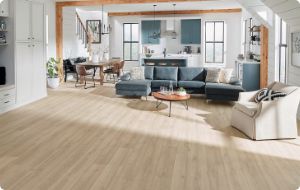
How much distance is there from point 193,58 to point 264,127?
980 cm

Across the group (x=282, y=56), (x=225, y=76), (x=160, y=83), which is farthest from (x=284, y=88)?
(x=160, y=83)

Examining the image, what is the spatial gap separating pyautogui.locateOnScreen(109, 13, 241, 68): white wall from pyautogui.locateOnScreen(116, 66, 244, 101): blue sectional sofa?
5.92 m

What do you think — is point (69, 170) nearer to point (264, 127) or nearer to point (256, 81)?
point (264, 127)

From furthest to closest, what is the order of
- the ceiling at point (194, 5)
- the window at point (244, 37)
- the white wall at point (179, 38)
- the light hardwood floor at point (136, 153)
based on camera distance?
the white wall at point (179, 38) < the window at point (244, 37) < the ceiling at point (194, 5) < the light hardwood floor at point (136, 153)

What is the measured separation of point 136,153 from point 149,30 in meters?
11.2

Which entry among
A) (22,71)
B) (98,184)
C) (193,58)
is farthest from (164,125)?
(193,58)

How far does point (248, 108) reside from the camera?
5262 mm

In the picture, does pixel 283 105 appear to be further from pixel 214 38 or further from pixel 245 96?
pixel 214 38

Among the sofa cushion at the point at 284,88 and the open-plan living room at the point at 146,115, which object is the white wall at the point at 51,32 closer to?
the open-plan living room at the point at 146,115

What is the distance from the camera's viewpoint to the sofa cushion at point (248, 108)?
16.9 feet

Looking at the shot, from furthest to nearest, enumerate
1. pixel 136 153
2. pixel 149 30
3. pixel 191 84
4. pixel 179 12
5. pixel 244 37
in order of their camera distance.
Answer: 1. pixel 149 30
2. pixel 179 12
3. pixel 244 37
4. pixel 191 84
5. pixel 136 153

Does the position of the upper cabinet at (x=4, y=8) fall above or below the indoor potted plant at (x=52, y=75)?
above

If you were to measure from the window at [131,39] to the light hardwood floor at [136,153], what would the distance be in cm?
890

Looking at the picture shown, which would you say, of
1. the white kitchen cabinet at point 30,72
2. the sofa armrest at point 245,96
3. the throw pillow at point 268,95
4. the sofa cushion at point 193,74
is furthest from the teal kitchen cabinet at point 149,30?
the throw pillow at point 268,95
